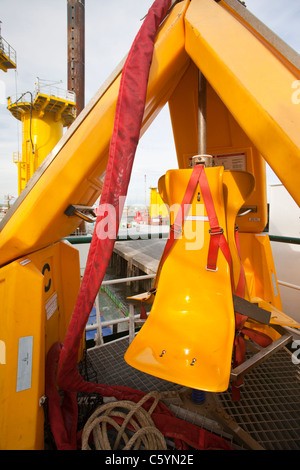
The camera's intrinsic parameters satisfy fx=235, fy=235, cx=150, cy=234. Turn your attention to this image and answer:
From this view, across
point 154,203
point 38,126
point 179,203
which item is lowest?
point 179,203

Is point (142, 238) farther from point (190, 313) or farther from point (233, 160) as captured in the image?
point (190, 313)

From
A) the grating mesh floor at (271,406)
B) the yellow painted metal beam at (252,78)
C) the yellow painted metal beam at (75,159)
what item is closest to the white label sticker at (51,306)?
the yellow painted metal beam at (75,159)

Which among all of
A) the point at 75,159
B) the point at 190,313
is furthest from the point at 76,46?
the point at 190,313

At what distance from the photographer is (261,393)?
210cm

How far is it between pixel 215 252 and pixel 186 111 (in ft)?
5.16

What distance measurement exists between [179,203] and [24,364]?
1443 mm

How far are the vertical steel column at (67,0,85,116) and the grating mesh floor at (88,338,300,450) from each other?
9119mm

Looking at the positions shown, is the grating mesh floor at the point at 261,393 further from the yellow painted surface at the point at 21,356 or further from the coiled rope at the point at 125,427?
the yellow painted surface at the point at 21,356

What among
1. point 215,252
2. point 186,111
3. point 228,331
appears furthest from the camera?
point 186,111

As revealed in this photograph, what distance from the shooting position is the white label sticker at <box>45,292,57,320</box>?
5.82 ft

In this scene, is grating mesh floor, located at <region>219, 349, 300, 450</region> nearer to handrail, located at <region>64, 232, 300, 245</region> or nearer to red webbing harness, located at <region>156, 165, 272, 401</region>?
red webbing harness, located at <region>156, 165, 272, 401</region>
